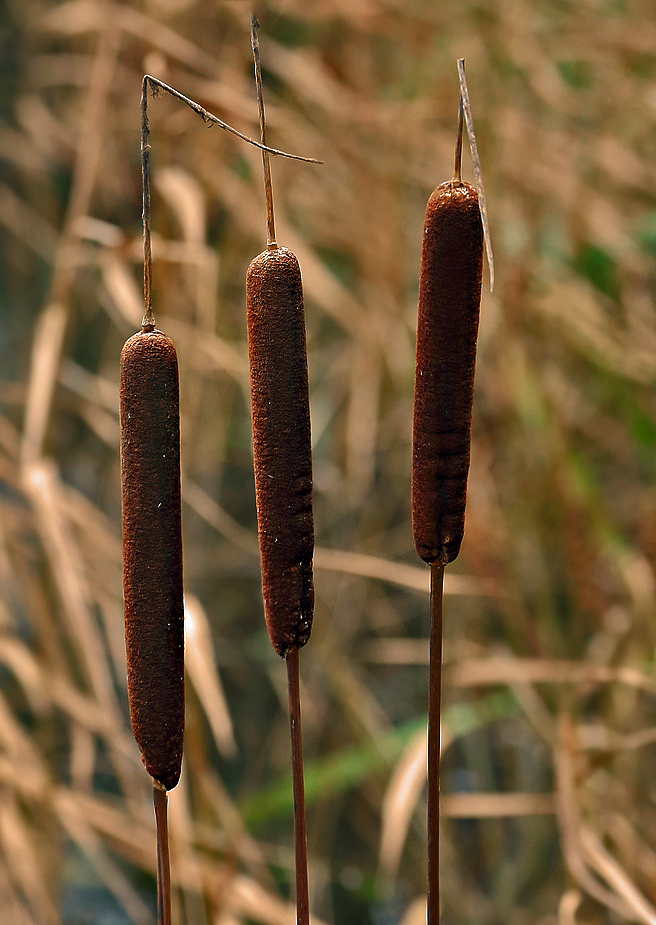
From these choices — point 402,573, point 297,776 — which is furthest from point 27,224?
point 297,776

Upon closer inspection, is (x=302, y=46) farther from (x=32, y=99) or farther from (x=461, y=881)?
(x=461, y=881)

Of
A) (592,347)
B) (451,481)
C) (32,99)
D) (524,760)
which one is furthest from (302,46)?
(451,481)

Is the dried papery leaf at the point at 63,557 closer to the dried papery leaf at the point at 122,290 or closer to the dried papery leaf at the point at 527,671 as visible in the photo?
the dried papery leaf at the point at 122,290

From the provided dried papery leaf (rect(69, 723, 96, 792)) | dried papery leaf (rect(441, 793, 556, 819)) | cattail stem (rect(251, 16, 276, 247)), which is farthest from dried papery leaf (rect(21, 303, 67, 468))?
cattail stem (rect(251, 16, 276, 247))

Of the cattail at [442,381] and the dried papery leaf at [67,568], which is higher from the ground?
the cattail at [442,381]

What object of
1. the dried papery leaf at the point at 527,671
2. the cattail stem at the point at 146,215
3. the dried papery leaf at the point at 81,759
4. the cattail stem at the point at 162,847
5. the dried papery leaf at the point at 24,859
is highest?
the cattail stem at the point at 146,215

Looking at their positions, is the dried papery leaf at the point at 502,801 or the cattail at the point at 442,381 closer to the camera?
the cattail at the point at 442,381

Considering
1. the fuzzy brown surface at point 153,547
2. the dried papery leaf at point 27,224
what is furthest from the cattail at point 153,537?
the dried papery leaf at point 27,224

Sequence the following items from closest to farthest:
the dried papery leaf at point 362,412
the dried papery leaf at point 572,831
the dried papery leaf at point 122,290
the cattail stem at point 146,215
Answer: the cattail stem at point 146,215 → the dried papery leaf at point 572,831 → the dried papery leaf at point 122,290 → the dried papery leaf at point 362,412

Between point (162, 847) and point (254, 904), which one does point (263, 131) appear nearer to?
point (162, 847)
